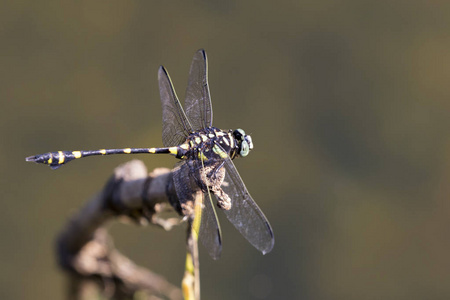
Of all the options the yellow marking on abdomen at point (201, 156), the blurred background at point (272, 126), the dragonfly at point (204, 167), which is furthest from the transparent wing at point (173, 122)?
the blurred background at point (272, 126)

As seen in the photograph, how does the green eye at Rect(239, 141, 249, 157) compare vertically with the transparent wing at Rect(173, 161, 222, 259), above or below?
above

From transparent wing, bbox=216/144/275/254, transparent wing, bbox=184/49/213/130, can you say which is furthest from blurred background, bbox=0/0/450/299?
transparent wing, bbox=216/144/275/254

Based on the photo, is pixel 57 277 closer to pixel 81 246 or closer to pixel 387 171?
pixel 81 246

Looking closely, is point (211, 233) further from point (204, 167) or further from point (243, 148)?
point (243, 148)

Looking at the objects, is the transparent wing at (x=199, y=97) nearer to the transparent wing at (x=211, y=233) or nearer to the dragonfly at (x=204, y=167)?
the dragonfly at (x=204, y=167)

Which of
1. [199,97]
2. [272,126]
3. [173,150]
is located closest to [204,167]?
[173,150]

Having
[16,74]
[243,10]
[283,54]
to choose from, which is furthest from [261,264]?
[16,74]

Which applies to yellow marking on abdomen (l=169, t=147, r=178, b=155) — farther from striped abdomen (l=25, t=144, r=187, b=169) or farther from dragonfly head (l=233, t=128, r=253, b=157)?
dragonfly head (l=233, t=128, r=253, b=157)
